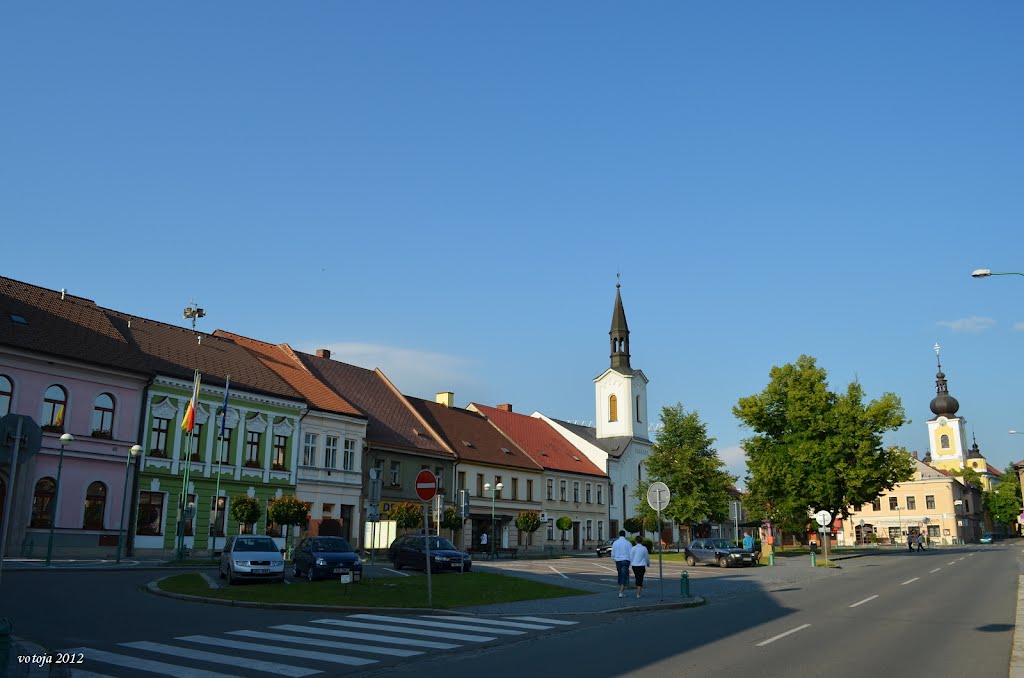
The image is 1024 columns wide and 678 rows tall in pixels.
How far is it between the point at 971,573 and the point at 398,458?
3172cm

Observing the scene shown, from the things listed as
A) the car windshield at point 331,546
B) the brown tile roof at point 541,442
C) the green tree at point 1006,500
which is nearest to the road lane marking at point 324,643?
the car windshield at point 331,546

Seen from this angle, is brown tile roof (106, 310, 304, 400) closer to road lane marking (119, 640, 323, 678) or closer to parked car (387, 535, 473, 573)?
parked car (387, 535, 473, 573)

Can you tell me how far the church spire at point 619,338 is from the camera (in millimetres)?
81375

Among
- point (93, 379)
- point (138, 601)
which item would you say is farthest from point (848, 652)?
point (93, 379)

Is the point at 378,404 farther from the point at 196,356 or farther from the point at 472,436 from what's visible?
the point at 196,356

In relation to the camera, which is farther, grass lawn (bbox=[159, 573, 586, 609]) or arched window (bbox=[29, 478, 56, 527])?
arched window (bbox=[29, 478, 56, 527])

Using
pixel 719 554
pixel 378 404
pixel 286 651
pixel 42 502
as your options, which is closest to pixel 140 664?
pixel 286 651

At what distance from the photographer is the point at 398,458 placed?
167 feet

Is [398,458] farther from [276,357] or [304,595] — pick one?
[304,595]

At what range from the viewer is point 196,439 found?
1556 inches

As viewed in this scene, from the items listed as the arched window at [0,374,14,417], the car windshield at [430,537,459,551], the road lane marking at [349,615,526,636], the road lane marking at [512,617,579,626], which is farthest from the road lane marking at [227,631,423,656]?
the arched window at [0,374,14,417]

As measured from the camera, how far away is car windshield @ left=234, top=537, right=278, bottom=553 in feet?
79.3

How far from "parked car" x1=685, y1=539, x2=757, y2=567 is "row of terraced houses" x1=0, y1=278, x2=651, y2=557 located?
1273 cm

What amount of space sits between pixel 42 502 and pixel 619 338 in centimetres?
5864
